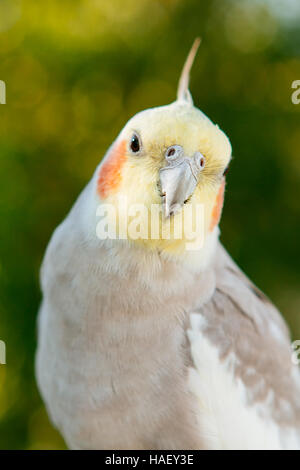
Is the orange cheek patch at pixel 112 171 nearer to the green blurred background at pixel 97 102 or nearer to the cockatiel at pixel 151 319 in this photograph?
the cockatiel at pixel 151 319

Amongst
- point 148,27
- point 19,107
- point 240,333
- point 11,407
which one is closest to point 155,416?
point 240,333

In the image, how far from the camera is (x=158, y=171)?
0.65 metres

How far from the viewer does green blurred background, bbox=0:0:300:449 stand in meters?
1.36

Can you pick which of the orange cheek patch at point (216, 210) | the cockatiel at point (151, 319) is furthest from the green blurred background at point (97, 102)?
the orange cheek patch at point (216, 210)

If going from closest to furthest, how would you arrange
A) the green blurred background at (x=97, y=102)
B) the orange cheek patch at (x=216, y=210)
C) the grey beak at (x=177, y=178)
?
the grey beak at (x=177, y=178), the orange cheek patch at (x=216, y=210), the green blurred background at (x=97, y=102)

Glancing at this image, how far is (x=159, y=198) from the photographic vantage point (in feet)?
2.12

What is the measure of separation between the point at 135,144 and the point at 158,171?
6 centimetres

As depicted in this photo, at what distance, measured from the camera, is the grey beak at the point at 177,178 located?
62 centimetres

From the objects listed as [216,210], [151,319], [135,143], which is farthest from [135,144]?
[151,319]

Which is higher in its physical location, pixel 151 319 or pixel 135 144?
pixel 135 144

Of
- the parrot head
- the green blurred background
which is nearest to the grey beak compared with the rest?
the parrot head

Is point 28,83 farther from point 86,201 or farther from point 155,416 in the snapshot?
point 155,416

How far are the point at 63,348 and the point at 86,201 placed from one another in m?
0.23

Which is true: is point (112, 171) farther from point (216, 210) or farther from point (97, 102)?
point (97, 102)
